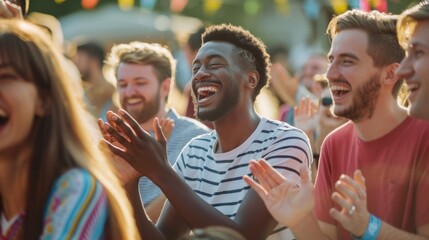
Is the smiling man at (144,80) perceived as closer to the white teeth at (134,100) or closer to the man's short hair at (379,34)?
the white teeth at (134,100)

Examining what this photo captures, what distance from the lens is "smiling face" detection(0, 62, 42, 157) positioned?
3.34 meters

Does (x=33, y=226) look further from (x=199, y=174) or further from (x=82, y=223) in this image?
(x=199, y=174)

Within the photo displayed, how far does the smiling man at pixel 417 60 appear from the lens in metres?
4.59

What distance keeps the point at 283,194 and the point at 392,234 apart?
1.67 ft

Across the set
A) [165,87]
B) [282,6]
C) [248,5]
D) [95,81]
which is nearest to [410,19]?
[165,87]

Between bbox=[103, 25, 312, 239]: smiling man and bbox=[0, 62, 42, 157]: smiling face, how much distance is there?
1.25 metres

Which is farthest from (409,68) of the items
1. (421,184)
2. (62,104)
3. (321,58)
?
(321,58)

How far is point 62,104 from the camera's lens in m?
3.39

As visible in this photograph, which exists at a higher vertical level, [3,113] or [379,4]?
[3,113]

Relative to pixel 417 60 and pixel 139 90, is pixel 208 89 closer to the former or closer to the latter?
pixel 417 60

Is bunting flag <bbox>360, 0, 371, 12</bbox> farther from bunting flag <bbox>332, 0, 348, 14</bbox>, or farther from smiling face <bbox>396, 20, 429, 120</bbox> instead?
smiling face <bbox>396, 20, 429, 120</bbox>

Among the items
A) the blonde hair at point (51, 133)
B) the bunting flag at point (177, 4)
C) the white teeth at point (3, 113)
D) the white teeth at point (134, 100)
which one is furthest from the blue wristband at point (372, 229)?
the bunting flag at point (177, 4)

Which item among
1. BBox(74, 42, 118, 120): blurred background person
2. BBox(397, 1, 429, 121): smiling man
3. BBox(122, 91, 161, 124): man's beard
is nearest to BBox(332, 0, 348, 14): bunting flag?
BBox(74, 42, 118, 120): blurred background person

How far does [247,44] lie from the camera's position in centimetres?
569
